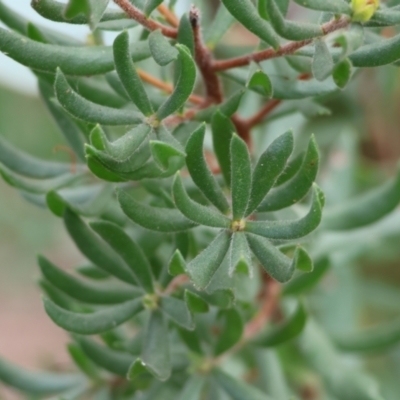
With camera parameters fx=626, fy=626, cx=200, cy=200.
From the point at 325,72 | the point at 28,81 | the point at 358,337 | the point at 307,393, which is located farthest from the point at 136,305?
the point at 28,81

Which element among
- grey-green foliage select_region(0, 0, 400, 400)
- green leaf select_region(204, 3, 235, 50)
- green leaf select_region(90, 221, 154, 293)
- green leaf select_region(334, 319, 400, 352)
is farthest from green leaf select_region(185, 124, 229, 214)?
green leaf select_region(334, 319, 400, 352)

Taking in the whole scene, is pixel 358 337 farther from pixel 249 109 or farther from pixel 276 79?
pixel 276 79

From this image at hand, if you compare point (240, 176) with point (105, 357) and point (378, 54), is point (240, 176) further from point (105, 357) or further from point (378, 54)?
point (105, 357)

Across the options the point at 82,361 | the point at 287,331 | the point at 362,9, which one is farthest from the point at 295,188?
the point at 82,361

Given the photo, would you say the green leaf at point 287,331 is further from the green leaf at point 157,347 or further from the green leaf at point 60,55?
the green leaf at point 60,55

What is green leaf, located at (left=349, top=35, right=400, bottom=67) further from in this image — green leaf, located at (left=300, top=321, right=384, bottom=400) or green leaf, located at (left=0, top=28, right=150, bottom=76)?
green leaf, located at (left=300, top=321, right=384, bottom=400)

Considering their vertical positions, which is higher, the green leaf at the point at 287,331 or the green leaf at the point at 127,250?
the green leaf at the point at 127,250

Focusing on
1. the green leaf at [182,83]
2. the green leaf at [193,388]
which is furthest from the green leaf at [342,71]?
the green leaf at [193,388]
